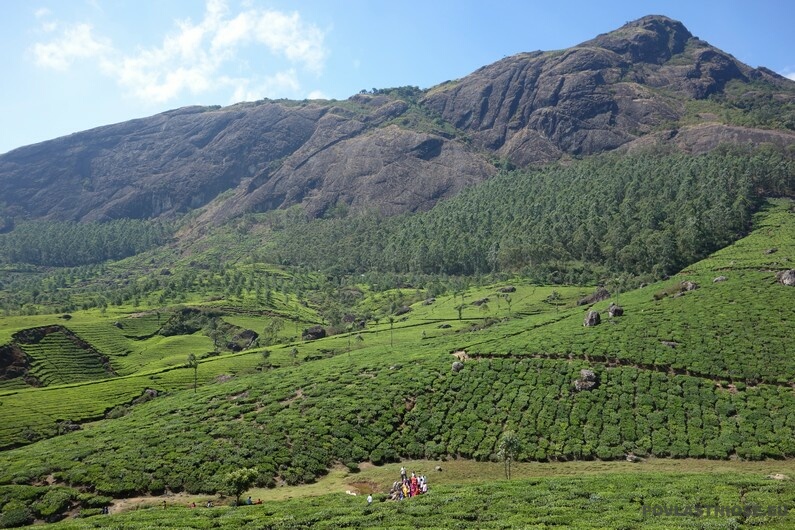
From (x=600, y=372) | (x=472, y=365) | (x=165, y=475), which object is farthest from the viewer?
(x=472, y=365)

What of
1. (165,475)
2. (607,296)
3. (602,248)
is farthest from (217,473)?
(602,248)

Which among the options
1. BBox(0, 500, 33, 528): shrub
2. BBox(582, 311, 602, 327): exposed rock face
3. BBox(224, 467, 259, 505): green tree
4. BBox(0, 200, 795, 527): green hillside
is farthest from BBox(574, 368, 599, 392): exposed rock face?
BBox(0, 500, 33, 528): shrub

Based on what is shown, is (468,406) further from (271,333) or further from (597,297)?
(271,333)

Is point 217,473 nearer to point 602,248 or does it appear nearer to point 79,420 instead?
point 79,420

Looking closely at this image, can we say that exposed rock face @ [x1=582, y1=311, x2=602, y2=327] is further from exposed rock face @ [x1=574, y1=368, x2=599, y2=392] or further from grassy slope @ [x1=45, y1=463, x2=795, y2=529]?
grassy slope @ [x1=45, y1=463, x2=795, y2=529]

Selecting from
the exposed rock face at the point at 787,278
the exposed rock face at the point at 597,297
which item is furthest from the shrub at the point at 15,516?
the exposed rock face at the point at 787,278

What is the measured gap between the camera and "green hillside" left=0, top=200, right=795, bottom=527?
5628cm

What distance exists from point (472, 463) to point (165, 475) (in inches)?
1380

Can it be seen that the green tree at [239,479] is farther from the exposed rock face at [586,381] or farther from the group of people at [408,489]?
the exposed rock face at [586,381]

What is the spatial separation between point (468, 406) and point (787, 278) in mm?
71576

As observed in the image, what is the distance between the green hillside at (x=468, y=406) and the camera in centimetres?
5628

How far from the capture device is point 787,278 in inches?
3728

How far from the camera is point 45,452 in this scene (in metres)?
63.1

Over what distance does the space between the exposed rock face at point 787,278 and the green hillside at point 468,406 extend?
266cm
